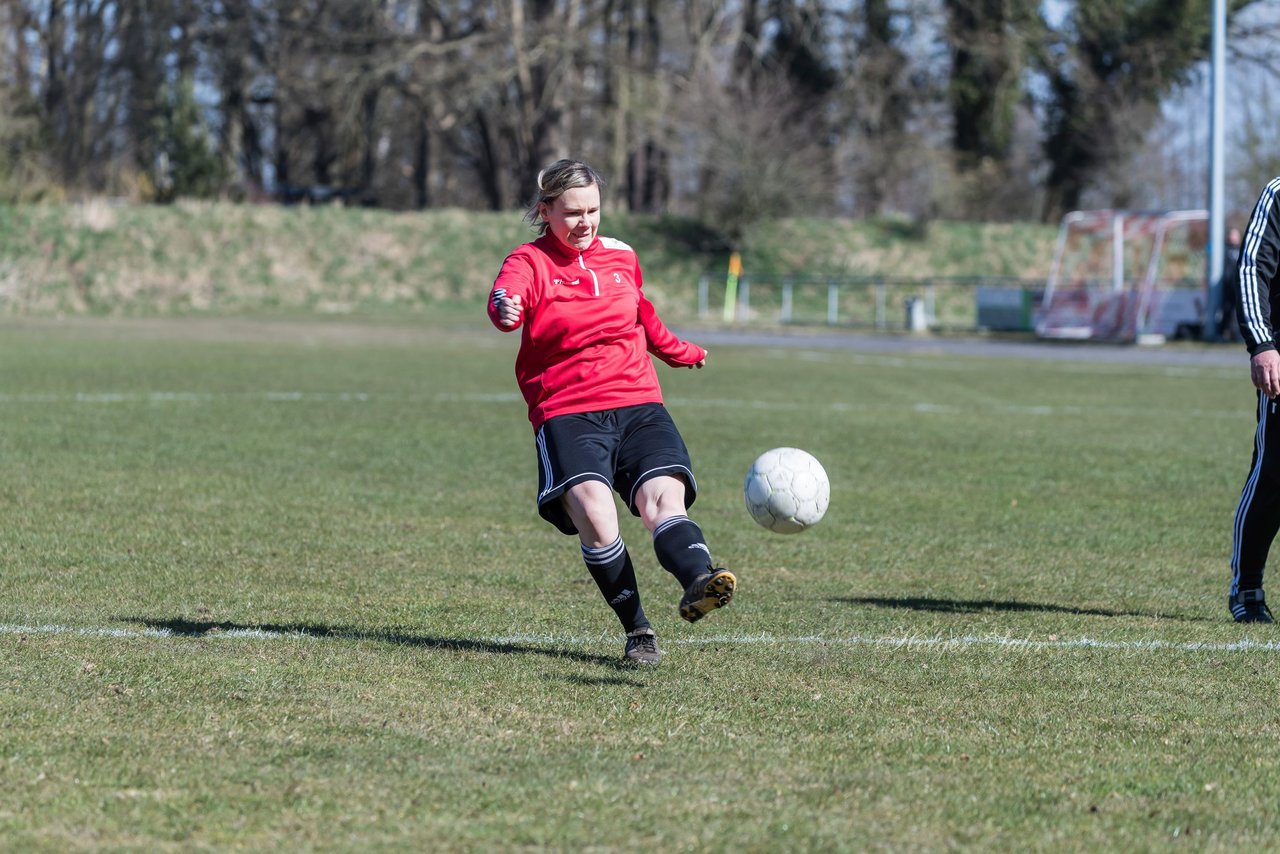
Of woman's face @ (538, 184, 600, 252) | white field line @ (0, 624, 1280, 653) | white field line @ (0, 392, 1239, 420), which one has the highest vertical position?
woman's face @ (538, 184, 600, 252)

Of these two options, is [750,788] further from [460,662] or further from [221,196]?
[221,196]

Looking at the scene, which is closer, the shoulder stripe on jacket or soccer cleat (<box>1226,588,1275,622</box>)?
the shoulder stripe on jacket

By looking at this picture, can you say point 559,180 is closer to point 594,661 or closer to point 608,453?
point 608,453

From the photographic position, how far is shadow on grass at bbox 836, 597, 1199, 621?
21.4 feet

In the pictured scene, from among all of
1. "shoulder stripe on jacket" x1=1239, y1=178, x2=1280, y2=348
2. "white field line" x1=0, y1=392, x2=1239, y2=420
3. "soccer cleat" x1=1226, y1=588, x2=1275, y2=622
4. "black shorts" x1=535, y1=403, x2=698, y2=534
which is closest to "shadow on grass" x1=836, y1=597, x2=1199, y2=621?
"soccer cleat" x1=1226, y1=588, x2=1275, y2=622

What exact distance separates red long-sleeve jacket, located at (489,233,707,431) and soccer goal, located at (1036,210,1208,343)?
2669cm

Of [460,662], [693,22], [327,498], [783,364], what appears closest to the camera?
[460,662]

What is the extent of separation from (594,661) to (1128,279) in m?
31.2

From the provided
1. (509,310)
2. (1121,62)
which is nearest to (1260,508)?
(509,310)

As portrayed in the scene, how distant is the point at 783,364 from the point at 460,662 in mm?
19206

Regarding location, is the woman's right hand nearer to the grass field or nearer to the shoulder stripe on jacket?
the grass field

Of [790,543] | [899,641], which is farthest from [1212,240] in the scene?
[899,641]

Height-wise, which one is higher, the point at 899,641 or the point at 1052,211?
the point at 1052,211

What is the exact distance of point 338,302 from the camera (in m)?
46.8
